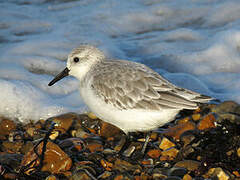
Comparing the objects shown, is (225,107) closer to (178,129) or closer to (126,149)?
(178,129)

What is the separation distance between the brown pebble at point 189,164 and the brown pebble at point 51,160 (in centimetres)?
118

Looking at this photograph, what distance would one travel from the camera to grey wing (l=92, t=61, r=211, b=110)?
4.04 meters

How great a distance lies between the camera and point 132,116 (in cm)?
411

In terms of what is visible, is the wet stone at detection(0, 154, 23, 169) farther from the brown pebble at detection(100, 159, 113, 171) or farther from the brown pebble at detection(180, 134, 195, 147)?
the brown pebble at detection(180, 134, 195, 147)

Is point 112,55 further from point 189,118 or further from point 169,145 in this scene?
point 169,145

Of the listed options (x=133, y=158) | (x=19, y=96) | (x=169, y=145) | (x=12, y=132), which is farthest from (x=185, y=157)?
(x=19, y=96)

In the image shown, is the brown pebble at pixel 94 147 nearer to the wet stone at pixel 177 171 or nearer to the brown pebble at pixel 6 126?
the wet stone at pixel 177 171

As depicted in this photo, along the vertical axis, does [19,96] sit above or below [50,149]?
below

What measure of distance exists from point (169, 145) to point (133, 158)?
0.47 metres

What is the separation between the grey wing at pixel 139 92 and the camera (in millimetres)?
4039

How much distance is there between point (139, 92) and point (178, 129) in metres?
0.94

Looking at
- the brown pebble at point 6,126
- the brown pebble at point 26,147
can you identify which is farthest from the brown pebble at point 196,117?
the brown pebble at point 6,126

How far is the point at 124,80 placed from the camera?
4.19 m

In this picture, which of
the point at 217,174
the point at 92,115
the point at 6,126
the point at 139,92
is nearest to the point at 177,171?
the point at 217,174
